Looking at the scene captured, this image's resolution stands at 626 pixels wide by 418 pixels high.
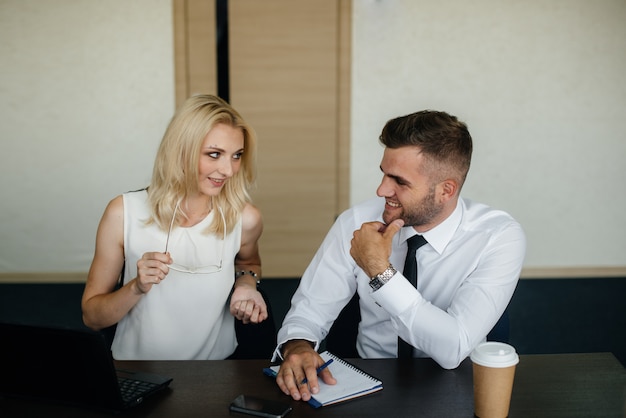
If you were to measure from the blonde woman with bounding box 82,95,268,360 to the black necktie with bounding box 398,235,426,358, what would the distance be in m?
0.44

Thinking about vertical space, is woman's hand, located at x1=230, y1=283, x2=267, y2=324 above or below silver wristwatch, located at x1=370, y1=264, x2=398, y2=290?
below

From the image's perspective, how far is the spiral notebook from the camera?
1.35 metres

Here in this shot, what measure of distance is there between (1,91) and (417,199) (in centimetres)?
365

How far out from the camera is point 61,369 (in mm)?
1296

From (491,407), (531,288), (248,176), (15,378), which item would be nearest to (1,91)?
(248,176)

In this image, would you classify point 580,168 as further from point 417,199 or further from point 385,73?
point 417,199

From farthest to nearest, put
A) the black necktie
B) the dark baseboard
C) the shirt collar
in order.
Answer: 1. the dark baseboard
2. the shirt collar
3. the black necktie

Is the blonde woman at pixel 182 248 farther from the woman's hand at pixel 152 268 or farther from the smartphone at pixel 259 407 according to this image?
the smartphone at pixel 259 407

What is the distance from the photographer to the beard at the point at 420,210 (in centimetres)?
184

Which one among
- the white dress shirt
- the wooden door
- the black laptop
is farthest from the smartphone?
the wooden door

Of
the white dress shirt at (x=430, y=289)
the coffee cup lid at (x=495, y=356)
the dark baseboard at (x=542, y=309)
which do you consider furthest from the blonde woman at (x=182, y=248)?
the dark baseboard at (x=542, y=309)

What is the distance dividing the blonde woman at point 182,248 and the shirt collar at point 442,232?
0.50 meters

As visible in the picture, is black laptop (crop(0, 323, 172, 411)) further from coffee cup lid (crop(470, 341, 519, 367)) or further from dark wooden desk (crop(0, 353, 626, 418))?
coffee cup lid (crop(470, 341, 519, 367))

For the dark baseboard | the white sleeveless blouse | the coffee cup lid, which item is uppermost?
the coffee cup lid
